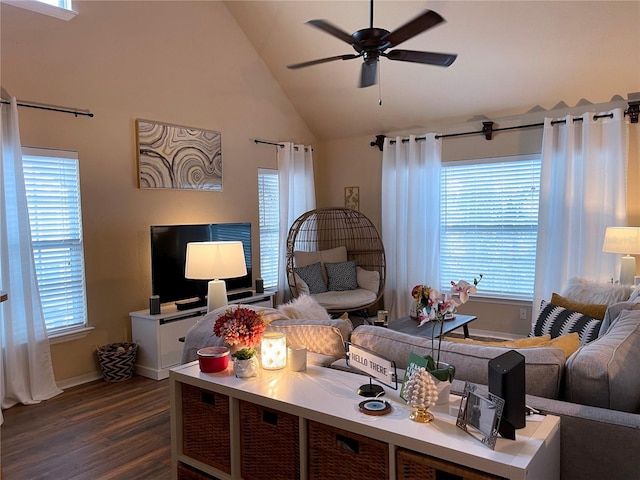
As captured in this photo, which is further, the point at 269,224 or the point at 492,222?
the point at 269,224

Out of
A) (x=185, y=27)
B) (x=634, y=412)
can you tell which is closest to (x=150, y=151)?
(x=185, y=27)

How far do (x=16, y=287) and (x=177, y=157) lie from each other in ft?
6.34

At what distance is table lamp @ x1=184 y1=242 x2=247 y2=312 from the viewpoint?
3.20m

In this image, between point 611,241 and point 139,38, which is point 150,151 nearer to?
point 139,38

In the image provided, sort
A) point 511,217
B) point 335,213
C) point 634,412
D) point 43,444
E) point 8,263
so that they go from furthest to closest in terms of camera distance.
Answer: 1. point 335,213
2. point 511,217
3. point 8,263
4. point 43,444
5. point 634,412

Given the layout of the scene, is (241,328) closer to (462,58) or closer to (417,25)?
(417,25)

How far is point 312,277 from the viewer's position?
5.56 metres

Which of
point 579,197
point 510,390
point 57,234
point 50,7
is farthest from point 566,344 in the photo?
point 50,7

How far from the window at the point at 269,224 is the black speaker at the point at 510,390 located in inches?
179

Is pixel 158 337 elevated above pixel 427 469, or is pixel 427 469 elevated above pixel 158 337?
pixel 427 469

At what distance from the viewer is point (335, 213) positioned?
661 cm

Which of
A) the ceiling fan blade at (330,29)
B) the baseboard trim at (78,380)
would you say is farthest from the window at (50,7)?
the baseboard trim at (78,380)

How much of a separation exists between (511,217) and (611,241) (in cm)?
132

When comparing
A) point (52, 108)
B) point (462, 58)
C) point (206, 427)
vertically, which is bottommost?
point (206, 427)
